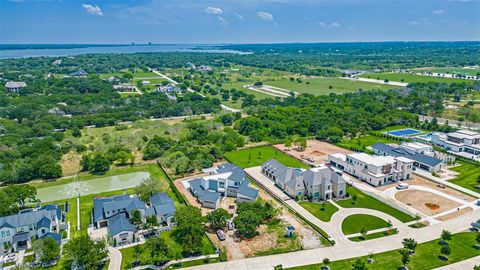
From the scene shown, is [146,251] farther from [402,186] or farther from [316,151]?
[316,151]

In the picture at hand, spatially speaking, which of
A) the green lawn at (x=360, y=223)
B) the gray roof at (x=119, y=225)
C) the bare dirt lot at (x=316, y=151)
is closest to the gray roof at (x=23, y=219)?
the gray roof at (x=119, y=225)

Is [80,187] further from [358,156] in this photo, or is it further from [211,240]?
[358,156]

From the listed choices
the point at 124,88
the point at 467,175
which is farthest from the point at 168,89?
the point at 467,175

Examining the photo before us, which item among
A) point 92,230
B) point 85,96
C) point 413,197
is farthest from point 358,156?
point 85,96

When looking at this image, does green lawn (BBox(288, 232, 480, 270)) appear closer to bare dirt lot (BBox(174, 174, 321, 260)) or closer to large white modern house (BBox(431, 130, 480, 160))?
bare dirt lot (BBox(174, 174, 321, 260))

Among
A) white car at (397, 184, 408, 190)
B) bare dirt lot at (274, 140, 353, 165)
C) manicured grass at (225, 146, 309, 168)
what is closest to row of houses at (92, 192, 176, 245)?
manicured grass at (225, 146, 309, 168)

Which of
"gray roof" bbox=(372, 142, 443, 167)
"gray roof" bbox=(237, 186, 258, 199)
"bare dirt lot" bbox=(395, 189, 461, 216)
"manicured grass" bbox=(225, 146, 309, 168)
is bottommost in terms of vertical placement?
"bare dirt lot" bbox=(395, 189, 461, 216)
